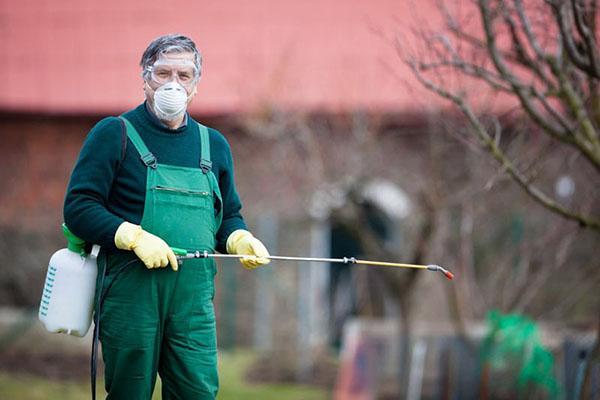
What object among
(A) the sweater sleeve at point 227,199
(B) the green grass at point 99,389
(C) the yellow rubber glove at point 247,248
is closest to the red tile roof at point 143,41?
(B) the green grass at point 99,389

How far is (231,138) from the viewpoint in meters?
11.8

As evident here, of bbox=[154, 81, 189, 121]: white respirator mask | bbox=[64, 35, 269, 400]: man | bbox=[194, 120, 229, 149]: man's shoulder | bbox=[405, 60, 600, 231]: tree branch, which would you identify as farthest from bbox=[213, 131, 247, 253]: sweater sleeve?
bbox=[405, 60, 600, 231]: tree branch

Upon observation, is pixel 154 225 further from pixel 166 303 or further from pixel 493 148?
pixel 493 148

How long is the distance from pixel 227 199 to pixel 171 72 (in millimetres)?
650

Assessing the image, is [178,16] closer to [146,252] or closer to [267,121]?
[267,121]

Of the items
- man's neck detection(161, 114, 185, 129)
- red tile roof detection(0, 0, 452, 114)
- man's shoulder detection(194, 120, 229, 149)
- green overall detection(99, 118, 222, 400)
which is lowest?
green overall detection(99, 118, 222, 400)

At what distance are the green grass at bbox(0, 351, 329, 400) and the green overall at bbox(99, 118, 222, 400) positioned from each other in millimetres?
4975

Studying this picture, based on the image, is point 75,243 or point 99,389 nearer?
point 75,243

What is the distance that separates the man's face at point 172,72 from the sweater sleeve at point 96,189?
0.23 metres

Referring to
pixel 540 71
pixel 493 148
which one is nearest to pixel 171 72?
pixel 493 148

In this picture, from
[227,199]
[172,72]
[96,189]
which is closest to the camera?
[96,189]

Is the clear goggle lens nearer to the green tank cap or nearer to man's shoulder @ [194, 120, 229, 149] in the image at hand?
man's shoulder @ [194, 120, 229, 149]

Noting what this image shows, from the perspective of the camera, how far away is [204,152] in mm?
3971

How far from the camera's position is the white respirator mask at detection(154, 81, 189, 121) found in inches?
149
